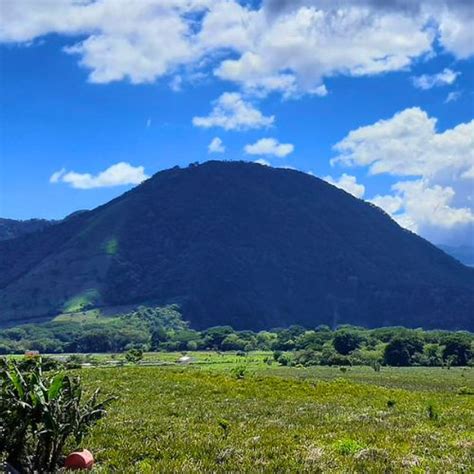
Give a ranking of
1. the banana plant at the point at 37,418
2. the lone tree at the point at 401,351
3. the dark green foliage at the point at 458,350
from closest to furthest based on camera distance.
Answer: the banana plant at the point at 37,418 < the dark green foliage at the point at 458,350 < the lone tree at the point at 401,351

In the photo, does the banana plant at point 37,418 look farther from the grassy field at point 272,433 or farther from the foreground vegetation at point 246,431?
the grassy field at point 272,433

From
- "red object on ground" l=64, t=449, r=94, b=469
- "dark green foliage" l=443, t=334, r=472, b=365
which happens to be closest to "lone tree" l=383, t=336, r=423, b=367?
"dark green foliage" l=443, t=334, r=472, b=365

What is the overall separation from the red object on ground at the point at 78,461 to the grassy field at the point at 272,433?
16.0 inches

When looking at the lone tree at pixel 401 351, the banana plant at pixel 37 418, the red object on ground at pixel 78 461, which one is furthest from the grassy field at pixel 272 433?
the lone tree at pixel 401 351

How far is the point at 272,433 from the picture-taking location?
75.5 feet

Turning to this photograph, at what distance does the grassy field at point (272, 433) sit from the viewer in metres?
17.7

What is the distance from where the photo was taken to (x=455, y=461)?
59.6 ft

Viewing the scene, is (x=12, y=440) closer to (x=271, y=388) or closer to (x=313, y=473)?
(x=313, y=473)

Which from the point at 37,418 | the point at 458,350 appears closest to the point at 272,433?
the point at 37,418

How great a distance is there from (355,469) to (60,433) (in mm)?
8182

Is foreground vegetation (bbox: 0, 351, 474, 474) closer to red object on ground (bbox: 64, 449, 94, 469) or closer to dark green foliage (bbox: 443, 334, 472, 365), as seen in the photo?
red object on ground (bbox: 64, 449, 94, 469)

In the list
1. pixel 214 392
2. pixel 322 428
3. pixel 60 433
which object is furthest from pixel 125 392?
pixel 60 433

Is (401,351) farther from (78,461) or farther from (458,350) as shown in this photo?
(78,461)

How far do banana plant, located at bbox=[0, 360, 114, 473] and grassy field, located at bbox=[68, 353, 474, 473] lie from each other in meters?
1.50
